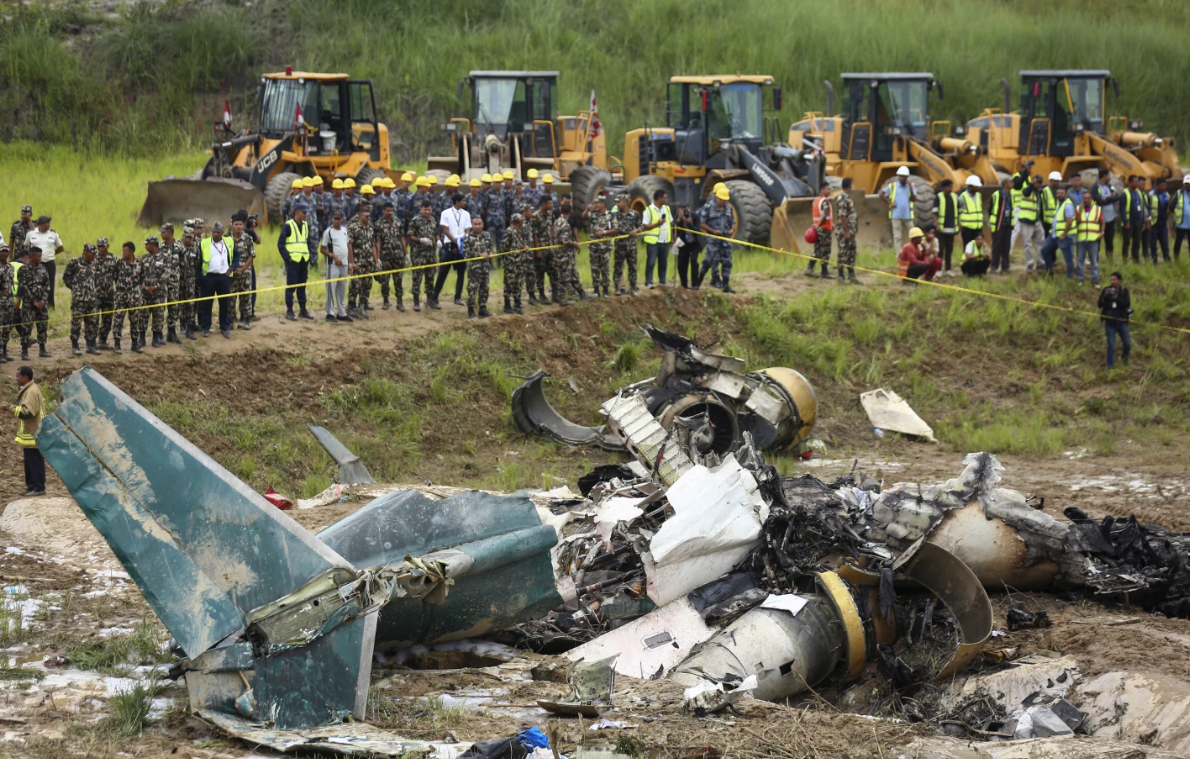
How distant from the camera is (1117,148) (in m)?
24.2

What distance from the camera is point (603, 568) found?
931 cm

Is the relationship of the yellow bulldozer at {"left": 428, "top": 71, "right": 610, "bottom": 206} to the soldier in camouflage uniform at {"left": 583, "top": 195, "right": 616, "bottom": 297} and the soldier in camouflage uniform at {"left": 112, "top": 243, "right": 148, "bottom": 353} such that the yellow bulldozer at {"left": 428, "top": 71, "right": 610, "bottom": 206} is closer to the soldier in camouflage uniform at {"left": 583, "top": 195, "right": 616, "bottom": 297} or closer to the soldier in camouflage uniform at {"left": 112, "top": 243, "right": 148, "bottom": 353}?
the soldier in camouflage uniform at {"left": 583, "top": 195, "right": 616, "bottom": 297}

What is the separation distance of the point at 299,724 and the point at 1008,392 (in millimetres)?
12790

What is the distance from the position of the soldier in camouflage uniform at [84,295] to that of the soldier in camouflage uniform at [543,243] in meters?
5.58

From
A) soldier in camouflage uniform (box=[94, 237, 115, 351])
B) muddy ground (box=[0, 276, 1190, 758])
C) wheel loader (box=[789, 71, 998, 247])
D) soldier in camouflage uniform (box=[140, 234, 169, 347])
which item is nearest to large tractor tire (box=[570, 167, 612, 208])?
wheel loader (box=[789, 71, 998, 247])

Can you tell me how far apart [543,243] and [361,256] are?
8.19 ft

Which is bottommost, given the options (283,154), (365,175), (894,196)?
(894,196)

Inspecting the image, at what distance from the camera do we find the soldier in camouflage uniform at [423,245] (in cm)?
1612

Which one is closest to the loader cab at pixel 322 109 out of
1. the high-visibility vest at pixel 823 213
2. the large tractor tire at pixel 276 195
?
the large tractor tire at pixel 276 195

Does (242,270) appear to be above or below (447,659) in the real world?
above

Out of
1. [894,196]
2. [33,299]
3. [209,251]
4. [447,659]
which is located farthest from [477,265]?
[447,659]

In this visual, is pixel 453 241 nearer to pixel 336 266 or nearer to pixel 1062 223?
pixel 336 266

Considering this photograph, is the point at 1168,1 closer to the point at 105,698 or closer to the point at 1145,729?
the point at 1145,729

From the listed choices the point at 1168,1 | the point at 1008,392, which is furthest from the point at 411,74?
the point at 1168,1
